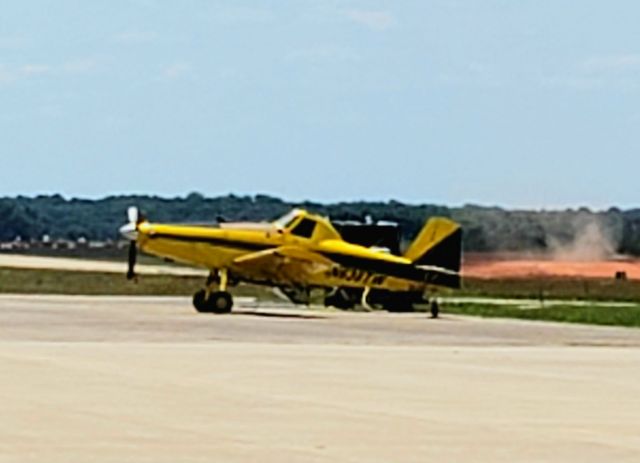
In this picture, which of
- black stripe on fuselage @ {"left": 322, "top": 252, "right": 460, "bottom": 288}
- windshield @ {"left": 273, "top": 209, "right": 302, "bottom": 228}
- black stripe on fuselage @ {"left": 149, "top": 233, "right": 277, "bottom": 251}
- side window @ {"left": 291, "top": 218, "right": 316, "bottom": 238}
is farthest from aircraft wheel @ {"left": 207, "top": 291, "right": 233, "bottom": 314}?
black stripe on fuselage @ {"left": 322, "top": 252, "right": 460, "bottom": 288}

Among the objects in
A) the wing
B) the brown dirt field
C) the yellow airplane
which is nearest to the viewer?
the wing

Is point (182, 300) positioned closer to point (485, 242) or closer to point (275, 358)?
point (485, 242)

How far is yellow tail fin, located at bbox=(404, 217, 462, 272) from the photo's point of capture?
6028 centimetres

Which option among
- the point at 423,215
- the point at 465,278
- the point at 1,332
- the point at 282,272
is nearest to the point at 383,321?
the point at 282,272

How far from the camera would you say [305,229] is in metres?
57.2

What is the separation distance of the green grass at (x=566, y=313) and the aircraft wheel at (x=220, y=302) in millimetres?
7148

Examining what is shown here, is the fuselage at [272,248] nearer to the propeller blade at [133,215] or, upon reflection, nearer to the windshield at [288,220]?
the windshield at [288,220]

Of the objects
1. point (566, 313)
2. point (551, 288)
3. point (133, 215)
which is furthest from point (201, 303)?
point (551, 288)

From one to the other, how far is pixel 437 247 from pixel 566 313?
4519 mm

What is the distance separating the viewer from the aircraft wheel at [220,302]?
2148 inches

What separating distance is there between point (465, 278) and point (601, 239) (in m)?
5.46

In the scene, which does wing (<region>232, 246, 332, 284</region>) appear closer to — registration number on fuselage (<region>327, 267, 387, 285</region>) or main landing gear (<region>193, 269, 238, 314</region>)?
registration number on fuselage (<region>327, 267, 387, 285</region>)

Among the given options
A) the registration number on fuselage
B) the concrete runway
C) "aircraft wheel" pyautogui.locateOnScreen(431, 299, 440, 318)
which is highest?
the registration number on fuselage

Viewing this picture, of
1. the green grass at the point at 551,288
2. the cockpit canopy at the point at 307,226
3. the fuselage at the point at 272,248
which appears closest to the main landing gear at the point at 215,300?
the fuselage at the point at 272,248
